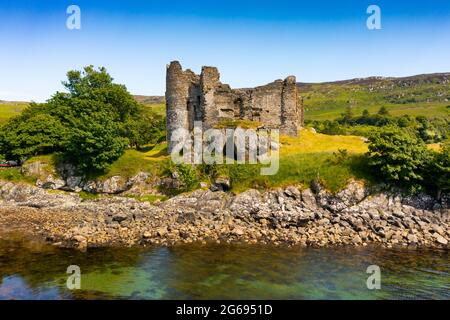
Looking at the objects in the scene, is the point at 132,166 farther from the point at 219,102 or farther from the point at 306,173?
the point at 306,173

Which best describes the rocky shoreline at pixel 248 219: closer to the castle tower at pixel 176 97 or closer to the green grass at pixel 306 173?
the green grass at pixel 306 173

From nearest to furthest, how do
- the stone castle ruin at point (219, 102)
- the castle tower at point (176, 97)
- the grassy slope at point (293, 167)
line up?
the grassy slope at point (293, 167)
the stone castle ruin at point (219, 102)
the castle tower at point (176, 97)

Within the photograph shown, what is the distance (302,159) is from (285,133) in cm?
1188

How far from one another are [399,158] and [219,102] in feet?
90.9

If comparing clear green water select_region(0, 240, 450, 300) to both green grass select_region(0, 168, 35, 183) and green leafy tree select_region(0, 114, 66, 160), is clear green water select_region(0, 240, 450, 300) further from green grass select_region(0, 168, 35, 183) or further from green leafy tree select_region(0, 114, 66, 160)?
green leafy tree select_region(0, 114, 66, 160)

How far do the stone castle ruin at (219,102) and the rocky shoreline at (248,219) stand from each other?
53.2 ft

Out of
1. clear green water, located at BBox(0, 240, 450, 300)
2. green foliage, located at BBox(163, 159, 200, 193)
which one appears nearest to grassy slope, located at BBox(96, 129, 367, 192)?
green foliage, located at BBox(163, 159, 200, 193)

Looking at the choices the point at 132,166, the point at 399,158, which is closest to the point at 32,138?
the point at 132,166

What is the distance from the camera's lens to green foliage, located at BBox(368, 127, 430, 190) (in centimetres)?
4106

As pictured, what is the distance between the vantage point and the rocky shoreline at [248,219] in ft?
117

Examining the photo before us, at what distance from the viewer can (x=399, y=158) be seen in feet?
136

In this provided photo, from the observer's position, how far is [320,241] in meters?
35.1

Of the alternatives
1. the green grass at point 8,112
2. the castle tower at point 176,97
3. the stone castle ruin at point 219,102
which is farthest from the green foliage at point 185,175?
the green grass at point 8,112
